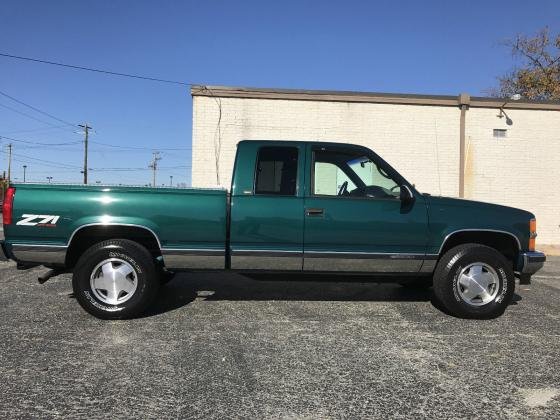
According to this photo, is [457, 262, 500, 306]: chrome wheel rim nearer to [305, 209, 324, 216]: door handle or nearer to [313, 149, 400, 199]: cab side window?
[313, 149, 400, 199]: cab side window

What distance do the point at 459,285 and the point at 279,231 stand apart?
2061mm

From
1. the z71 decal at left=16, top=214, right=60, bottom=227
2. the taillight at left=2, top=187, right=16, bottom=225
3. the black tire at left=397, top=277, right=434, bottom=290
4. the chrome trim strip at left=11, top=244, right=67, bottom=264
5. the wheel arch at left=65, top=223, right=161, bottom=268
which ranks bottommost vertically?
the black tire at left=397, top=277, right=434, bottom=290

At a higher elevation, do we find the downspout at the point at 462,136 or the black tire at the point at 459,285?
the downspout at the point at 462,136

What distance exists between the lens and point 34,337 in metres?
4.64

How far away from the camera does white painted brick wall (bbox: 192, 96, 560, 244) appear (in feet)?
40.1

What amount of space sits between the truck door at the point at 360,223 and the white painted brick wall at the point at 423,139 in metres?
6.76

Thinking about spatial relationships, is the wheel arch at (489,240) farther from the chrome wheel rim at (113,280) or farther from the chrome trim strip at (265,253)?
the chrome wheel rim at (113,280)

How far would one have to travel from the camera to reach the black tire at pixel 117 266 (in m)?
5.11

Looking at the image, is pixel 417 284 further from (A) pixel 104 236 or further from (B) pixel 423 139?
(B) pixel 423 139

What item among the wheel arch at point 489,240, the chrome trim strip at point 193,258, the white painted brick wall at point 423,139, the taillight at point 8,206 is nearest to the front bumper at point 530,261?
the wheel arch at point 489,240

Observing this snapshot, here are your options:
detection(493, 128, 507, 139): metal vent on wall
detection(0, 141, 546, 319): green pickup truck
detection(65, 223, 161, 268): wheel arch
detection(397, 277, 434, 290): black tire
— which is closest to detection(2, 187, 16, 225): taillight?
detection(0, 141, 546, 319): green pickup truck

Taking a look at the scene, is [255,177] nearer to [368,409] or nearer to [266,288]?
[266,288]

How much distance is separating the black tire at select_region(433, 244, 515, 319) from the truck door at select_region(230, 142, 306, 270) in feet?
5.21

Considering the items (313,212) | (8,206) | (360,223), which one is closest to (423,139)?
Result: (360,223)
